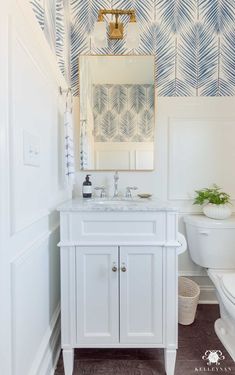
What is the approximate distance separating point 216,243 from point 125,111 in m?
1.16

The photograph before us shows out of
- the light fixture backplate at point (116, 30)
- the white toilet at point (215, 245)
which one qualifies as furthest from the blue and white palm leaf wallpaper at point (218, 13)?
the white toilet at point (215, 245)

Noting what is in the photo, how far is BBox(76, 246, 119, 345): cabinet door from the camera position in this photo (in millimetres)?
1199

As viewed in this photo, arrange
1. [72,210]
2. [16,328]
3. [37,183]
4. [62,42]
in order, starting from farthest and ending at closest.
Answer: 1. [62,42]
2. [72,210]
3. [37,183]
4. [16,328]

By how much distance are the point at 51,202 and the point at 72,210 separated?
18cm

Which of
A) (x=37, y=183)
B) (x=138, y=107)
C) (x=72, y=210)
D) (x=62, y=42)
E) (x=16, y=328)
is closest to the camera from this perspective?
(x=16, y=328)

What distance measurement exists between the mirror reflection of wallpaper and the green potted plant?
588mm

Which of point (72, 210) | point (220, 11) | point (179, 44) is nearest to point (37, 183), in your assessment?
point (72, 210)

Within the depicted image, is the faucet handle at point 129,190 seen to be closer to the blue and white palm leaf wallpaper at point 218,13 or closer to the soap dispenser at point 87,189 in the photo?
the soap dispenser at point 87,189

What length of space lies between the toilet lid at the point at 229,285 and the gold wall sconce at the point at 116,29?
1.72 metres

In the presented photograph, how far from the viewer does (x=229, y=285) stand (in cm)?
126

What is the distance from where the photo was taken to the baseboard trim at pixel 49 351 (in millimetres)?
1054

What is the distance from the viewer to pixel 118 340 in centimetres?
121

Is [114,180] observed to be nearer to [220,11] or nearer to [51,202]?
[51,202]

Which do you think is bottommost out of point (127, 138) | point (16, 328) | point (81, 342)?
point (81, 342)
